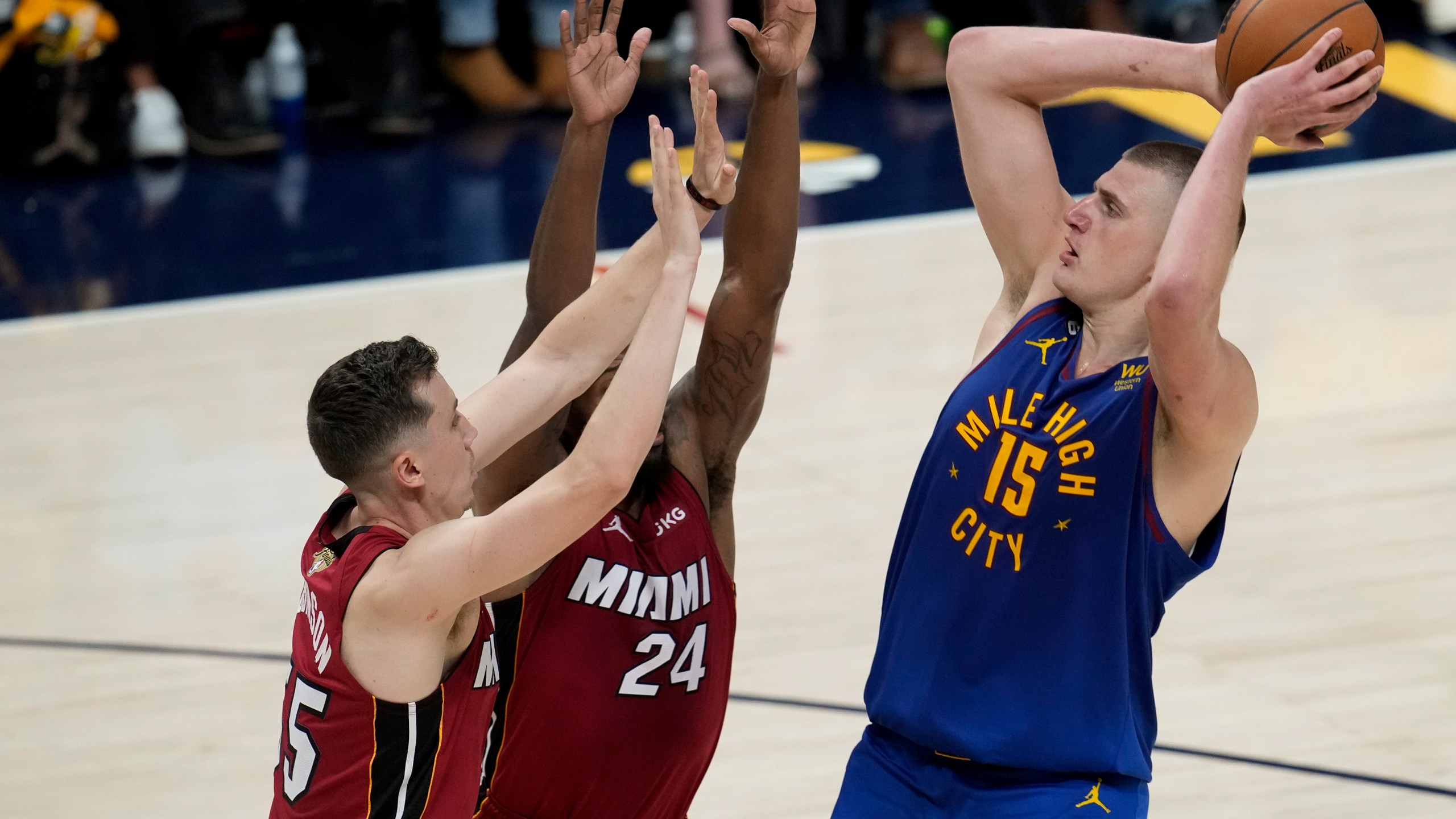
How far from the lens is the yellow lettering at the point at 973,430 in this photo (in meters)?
3.19

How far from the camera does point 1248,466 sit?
6340 millimetres

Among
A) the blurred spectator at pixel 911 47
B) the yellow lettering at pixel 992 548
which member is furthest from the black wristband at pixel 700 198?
the blurred spectator at pixel 911 47

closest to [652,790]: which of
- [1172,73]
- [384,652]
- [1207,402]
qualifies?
[384,652]

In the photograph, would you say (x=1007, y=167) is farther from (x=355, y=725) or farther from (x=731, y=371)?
(x=355, y=725)

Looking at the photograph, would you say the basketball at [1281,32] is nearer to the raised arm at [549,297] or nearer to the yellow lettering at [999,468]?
the yellow lettering at [999,468]

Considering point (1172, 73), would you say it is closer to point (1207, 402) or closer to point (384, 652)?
point (1207, 402)

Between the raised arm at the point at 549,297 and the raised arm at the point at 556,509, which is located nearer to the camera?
the raised arm at the point at 556,509

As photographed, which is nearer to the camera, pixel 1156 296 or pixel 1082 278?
pixel 1156 296

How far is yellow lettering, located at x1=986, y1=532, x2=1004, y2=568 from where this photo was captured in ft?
10.3

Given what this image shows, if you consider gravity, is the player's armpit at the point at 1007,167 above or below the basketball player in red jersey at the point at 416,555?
above

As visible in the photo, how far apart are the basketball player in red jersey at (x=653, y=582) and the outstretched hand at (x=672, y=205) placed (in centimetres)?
27

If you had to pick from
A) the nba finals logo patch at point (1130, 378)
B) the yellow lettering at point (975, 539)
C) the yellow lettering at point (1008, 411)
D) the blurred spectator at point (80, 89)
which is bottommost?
the blurred spectator at point (80, 89)

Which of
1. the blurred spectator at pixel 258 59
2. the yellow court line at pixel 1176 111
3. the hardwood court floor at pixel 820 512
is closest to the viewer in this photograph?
the hardwood court floor at pixel 820 512

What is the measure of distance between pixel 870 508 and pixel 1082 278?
3034 mm
